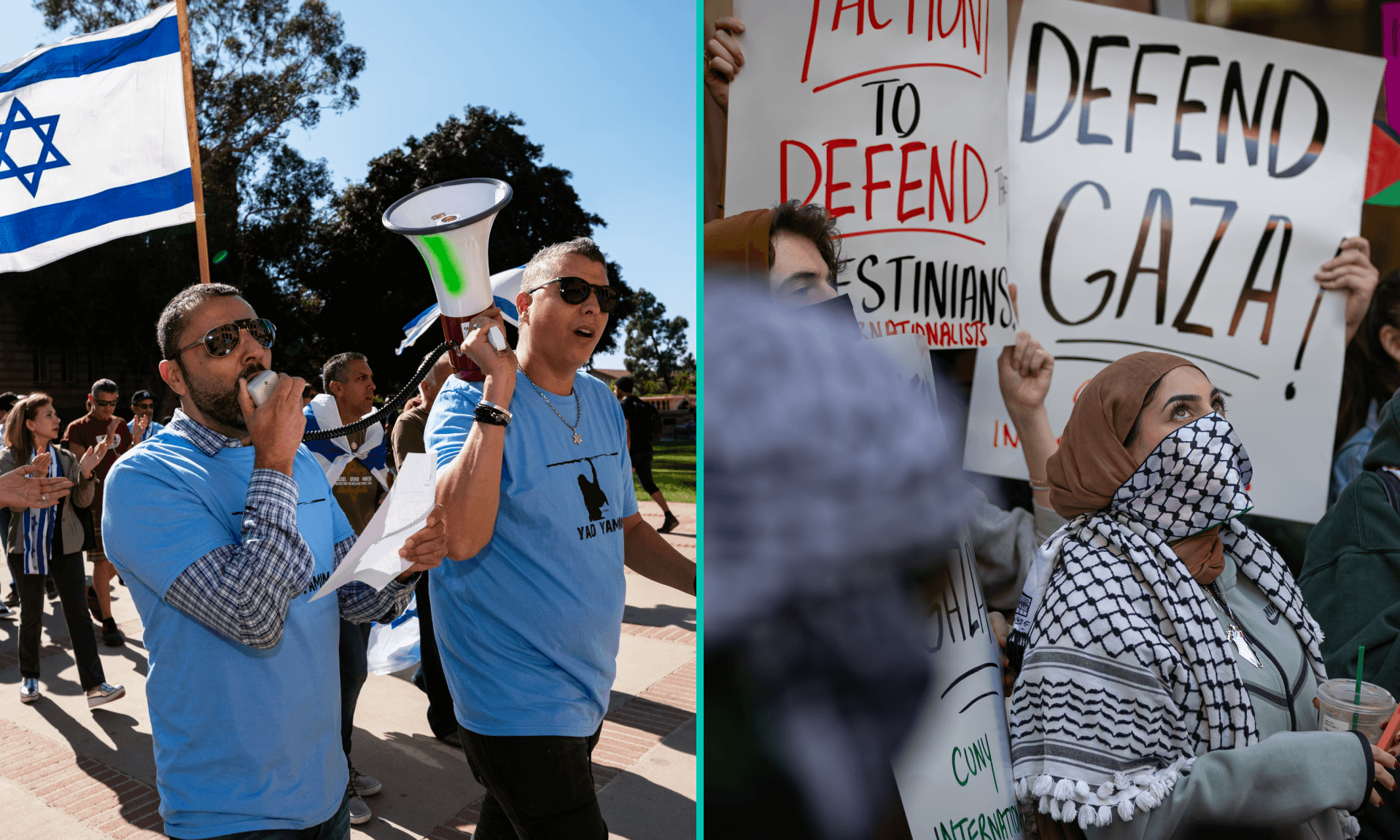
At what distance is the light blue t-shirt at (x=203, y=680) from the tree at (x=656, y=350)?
4771cm

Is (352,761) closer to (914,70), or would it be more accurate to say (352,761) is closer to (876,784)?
(876,784)

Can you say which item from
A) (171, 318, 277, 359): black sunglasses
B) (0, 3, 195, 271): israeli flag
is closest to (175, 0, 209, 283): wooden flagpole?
(0, 3, 195, 271): israeli flag

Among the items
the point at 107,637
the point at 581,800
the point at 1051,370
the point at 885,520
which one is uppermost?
the point at 1051,370

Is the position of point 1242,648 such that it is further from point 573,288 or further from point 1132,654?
point 573,288

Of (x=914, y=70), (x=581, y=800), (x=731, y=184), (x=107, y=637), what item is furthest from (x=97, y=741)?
(x=914, y=70)

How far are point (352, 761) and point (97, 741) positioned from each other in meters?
1.44

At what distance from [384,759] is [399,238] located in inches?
716

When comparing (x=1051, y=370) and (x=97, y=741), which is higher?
(x=1051, y=370)

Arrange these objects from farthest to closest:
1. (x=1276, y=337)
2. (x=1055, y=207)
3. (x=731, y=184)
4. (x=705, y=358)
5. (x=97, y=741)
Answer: (x=97, y=741) → (x=1276, y=337) → (x=1055, y=207) → (x=731, y=184) → (x=705, y=358)

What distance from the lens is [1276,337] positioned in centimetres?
263

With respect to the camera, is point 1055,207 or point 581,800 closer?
point 581,800

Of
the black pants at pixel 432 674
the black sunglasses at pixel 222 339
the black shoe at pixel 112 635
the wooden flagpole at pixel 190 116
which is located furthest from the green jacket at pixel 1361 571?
the black shoe at pixel 112 635

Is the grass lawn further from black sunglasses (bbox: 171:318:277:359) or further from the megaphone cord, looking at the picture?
black sunglasses (bbox: 171:318:277:359)

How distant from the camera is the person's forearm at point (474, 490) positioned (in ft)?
5.80
